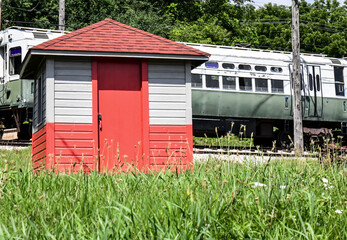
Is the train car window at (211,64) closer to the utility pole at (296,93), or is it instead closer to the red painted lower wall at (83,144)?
the utility pole at (296,93)

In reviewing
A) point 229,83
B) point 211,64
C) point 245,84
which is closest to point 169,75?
point 211,64

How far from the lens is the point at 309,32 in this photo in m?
52.2

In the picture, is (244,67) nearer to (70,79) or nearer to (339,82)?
(339,82)

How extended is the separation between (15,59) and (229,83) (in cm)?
785

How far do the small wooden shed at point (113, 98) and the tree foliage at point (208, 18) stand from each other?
10.8m

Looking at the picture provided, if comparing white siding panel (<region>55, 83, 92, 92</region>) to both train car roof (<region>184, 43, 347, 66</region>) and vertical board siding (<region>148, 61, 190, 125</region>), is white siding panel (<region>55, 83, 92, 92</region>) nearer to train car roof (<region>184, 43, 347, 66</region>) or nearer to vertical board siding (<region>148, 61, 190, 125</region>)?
vertical board siding (<region>148, 61, 190, 125</region>)

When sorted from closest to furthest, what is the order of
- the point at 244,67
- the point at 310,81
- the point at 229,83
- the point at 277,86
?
the point at 229,83
the point at 244,67
the point at 277,86
the point at 310,81

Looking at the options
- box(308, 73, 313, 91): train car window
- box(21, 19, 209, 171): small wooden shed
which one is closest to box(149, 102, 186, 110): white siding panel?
box(21, 19, 209, 171): small wooden shed

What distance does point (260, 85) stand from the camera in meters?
21.6

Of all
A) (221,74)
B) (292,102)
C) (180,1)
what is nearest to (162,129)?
(221,74)

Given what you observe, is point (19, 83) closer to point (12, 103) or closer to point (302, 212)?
point (12, 103)

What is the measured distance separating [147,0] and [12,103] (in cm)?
2129

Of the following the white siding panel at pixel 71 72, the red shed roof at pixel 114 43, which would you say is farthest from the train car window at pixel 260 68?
the white siding panel at pixel 71 72

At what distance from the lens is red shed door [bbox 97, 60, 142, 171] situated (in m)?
10.8
